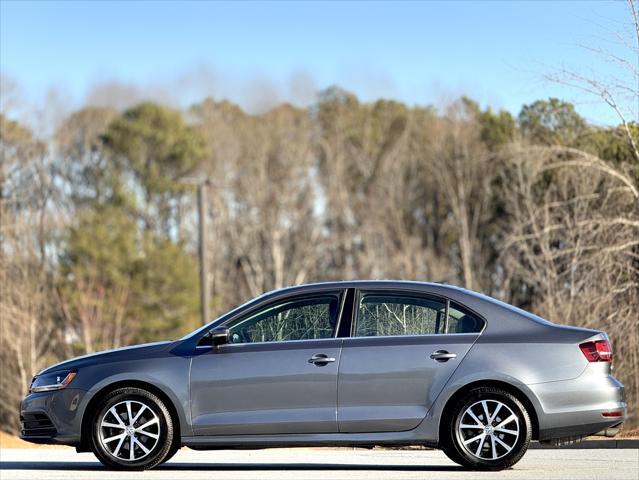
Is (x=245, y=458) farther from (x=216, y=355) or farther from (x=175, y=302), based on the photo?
(x=175, y=302)

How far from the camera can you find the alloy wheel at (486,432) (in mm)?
10219

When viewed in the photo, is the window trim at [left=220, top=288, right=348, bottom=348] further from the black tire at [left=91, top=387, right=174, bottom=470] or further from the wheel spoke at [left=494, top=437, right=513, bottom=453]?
the wheel spoke at [left=494, top=437, right=513, bottom=453]

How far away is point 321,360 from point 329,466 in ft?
3.83

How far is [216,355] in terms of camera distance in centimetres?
1049

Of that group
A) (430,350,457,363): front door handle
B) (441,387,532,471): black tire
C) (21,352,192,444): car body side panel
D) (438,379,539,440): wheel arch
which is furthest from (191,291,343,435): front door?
(441,387,532,471): black tire

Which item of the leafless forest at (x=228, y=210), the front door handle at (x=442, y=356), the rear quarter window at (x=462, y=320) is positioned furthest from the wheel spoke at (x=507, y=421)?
the leafless forest at (x=228, y=210)

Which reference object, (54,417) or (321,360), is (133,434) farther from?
(321,360)

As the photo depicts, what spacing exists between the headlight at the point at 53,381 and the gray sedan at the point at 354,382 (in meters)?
0.04

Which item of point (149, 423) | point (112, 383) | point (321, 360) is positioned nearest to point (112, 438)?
point (149, 423)

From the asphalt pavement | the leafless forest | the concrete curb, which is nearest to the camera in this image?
the asphalt pavement

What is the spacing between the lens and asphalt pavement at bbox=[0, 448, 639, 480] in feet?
33.1

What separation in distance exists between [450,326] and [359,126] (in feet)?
210

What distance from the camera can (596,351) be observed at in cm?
1037

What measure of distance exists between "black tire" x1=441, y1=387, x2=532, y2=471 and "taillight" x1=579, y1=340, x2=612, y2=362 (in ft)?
2.28
